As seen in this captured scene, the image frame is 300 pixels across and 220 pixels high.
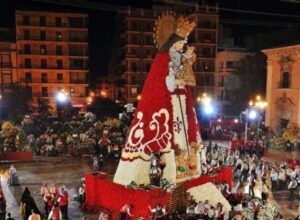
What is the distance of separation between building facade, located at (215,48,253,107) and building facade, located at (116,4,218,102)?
2.47 ft

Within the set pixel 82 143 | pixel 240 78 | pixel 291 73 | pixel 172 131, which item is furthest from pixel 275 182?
pixel 240 78

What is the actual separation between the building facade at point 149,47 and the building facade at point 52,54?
259 inches

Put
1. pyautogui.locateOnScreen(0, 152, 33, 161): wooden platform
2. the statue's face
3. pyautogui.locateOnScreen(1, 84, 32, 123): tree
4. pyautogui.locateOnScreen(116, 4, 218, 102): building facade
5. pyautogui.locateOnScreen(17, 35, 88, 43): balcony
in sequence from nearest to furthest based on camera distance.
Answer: the statue's face < pyautogui.locateOnScreen(0, 152, 33, 161): wooden platform < pyautogui.locateOnScreen(1, 84, 32, 123): tree < pyautogui.locateOnScreen(17, 35, 88, 43): balcony < pyautogui.locateOnScreen(116, 4, 218, 102): building facade

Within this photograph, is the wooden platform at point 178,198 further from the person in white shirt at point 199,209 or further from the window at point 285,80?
the window at point 285,80

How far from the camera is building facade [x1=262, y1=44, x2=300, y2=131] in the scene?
3703 centimetres

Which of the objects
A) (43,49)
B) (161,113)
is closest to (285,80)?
(161,113)

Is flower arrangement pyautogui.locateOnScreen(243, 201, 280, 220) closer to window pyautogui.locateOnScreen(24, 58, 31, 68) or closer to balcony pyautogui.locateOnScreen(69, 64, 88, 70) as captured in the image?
balcony pyautogui.locateOnScreen(69, 64, 88, 70)

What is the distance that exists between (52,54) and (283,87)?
116 feet

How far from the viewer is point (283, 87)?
38969 mm

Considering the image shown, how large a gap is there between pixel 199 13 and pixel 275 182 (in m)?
43.2

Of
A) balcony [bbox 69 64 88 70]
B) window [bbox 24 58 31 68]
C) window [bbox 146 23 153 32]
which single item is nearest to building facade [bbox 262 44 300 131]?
window [bbox 146 23 153 32]

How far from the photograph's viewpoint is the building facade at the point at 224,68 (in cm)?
5897

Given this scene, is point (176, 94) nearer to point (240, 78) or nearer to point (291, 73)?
point (291, 73)

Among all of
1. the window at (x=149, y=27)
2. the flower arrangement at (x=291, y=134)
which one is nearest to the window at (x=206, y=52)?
the window at (x=149, y=27)
